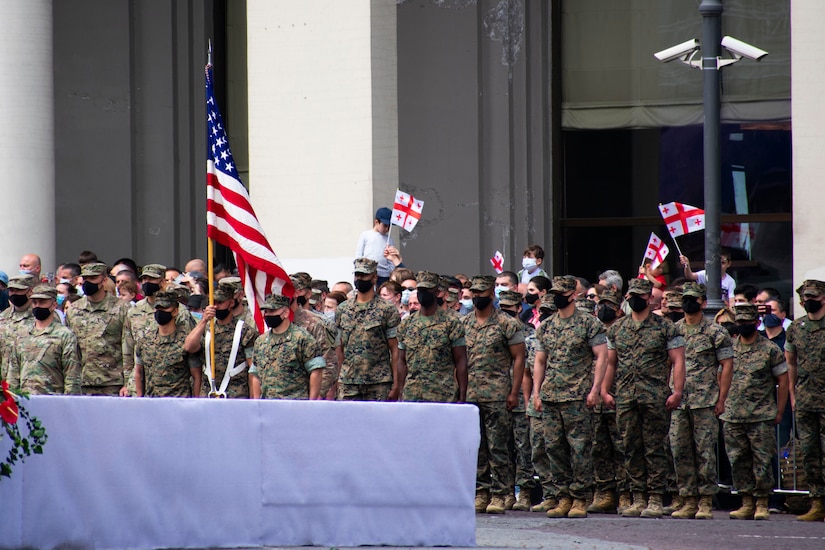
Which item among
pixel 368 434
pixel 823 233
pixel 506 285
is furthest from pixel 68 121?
pixel 368 434

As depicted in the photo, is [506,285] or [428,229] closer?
[506,285]

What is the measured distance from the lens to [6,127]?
19094mm

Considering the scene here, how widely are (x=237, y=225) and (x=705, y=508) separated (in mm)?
4646

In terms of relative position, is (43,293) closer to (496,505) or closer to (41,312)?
(41,312)

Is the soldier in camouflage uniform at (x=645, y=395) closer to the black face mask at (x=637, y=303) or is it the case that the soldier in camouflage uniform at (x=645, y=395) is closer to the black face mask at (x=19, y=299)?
the black face mask at (x=637, y=303)

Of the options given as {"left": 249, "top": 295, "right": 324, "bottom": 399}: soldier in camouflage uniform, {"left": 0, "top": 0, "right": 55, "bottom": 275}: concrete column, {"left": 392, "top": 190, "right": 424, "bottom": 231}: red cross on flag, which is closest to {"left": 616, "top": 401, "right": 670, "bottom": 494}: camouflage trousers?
{"left": 249, "top": 295, "right": 324, "bottom": 399}: soldier in camouflage uniform

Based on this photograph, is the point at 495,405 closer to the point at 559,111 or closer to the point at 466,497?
the point at 466,497

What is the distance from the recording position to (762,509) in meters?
13.0

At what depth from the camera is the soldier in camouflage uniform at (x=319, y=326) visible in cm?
1408

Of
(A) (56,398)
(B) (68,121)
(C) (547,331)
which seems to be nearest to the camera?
(A) (56,398)

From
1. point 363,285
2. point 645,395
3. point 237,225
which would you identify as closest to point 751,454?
point 645,395

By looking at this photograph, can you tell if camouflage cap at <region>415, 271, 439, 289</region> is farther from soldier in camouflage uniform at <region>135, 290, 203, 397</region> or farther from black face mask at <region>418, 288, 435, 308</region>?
soldier in camouflage uniform at <region>135, 290, 203, 397</region>

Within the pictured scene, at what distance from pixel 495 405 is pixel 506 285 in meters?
2.45

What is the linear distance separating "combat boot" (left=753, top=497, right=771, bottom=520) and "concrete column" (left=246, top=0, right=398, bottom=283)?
22.2 ft
